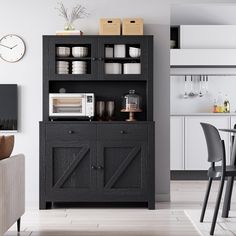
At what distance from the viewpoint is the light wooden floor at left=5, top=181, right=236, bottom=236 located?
4406 mm

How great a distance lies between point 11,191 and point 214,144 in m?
1.69

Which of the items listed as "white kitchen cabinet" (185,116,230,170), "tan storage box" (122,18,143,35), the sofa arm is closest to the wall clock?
"tan storage box" (122,18,143,35)

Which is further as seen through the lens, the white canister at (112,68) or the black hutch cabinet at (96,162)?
the white canister at (112,68)

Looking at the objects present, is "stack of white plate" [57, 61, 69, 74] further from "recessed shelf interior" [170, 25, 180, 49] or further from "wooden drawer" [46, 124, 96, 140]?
"recessed shelf interior" [170, 25, 180, 49]

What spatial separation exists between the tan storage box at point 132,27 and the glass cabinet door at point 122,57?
3.6 inches

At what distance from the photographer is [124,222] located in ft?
16.0

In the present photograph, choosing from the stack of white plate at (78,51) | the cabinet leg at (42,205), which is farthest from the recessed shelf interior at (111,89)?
the cabinet leg at (42,205)

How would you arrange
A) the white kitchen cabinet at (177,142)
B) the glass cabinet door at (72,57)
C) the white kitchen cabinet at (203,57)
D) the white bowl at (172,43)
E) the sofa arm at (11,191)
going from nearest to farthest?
the sofa arm at (11,191)
the glass cabinet door at (72,57)
the white kitchen cabinet at (177,142)
the white kitchen cabinet at (203,57)
the white bowl at (172,43)

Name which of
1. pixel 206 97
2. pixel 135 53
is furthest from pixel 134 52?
pixel 206 97

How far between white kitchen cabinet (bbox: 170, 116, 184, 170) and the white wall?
208 centimetres

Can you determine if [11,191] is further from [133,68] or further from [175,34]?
[175,34]

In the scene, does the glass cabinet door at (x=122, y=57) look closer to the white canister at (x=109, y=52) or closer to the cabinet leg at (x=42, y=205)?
the white canister at (x=109, y=52)

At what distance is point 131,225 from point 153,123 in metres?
1.26

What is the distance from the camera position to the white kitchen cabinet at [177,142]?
8156 mm
